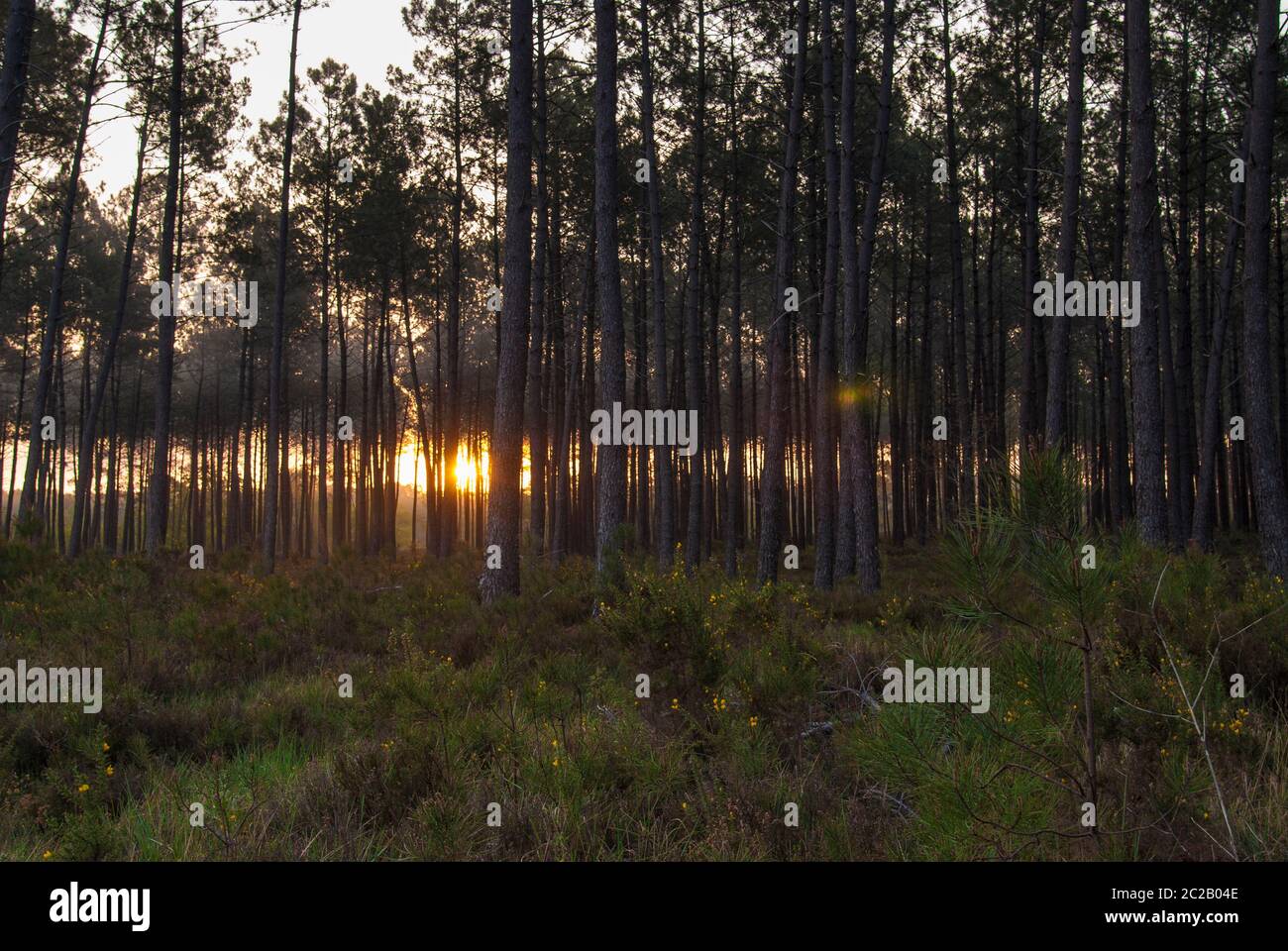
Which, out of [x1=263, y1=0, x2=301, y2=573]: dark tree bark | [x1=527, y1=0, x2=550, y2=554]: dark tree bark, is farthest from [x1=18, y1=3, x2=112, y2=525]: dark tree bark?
[x1=527, y1=0, x2=550, y2=554]: dark tree bark

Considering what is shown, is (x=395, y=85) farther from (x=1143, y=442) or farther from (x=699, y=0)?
(x=1143, y=442)

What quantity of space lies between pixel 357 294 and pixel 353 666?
897 inches

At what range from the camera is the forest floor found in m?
2.67

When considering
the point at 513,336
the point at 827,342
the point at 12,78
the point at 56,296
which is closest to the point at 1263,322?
the point at 827,342

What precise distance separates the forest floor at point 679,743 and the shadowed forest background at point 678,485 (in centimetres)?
3

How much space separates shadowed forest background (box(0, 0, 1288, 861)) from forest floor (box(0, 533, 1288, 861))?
3 centimetres

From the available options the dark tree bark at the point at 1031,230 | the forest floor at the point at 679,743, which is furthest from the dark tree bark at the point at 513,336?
the dark tree bark at the point at 1031,230

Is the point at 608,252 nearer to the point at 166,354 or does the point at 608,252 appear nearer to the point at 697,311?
the point at 697,311

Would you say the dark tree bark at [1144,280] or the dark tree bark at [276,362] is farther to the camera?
the dark tree bark at [276,362]

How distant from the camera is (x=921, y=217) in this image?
21188 millimetres

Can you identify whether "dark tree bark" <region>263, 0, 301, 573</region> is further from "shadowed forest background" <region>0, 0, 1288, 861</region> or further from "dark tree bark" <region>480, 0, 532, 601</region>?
"dark tree bark" <region>480, 0, 532, 601</region>

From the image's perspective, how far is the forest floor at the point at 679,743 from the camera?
2.67 m

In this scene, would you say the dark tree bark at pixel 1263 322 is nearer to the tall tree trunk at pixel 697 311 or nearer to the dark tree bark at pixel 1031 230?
the dark tree bark at pixel 1031 230

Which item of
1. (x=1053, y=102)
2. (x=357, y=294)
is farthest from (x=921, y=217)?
(x=357, y=294)
